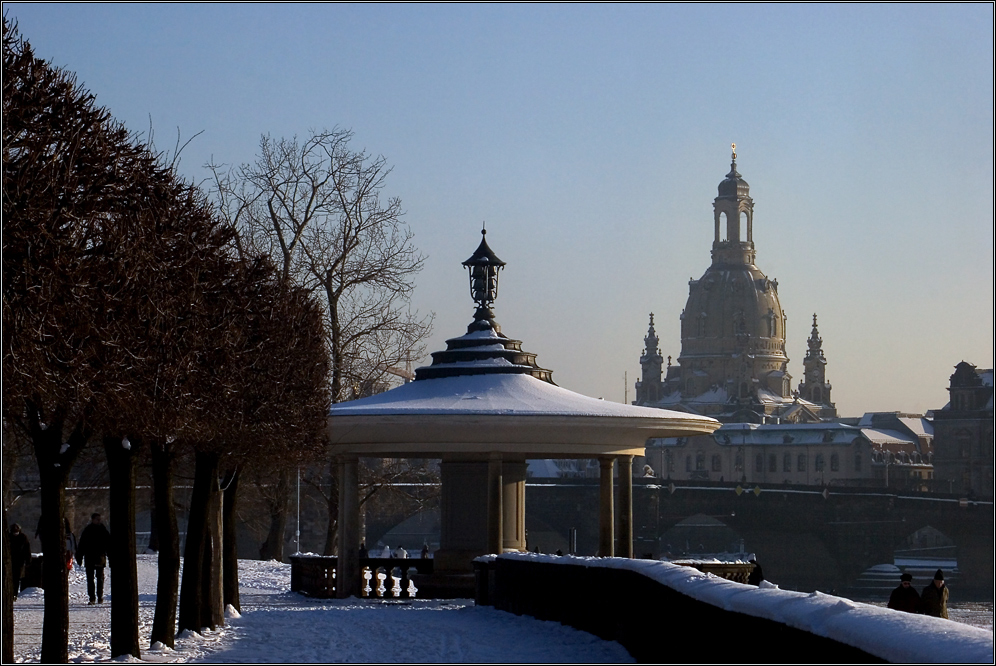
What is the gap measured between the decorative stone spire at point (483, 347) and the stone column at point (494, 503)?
2546 mm

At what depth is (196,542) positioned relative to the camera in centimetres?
1927

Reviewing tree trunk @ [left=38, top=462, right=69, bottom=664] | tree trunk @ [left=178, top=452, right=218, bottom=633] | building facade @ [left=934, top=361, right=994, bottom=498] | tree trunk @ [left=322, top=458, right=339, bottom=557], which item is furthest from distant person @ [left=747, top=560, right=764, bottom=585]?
building facade @ [left=934, top=361, right=994, bottom=498]

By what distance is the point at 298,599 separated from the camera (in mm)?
30453

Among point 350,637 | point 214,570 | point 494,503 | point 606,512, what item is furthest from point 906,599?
point 606,512

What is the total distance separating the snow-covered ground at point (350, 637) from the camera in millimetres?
16625

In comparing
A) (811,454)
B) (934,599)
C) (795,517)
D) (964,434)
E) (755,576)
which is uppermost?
(964,434)

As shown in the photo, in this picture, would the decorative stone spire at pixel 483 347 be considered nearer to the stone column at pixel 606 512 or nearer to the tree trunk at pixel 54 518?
the stone column at pixel 606 512

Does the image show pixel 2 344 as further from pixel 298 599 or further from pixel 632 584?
pixel 298 599

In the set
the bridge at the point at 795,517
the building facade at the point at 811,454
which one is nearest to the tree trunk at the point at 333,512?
the bridge at the point at 795,517

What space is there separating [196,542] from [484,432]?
393 inches

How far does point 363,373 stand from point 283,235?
4.50m

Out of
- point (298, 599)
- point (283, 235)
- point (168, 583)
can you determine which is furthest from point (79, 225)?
point (283, 235)

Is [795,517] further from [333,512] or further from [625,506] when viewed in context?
[625,506]

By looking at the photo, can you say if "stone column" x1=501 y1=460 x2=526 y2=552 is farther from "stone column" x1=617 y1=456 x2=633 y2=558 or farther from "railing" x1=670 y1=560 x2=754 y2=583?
"railing" x1=670 y1=560 x2=754 y2=583
